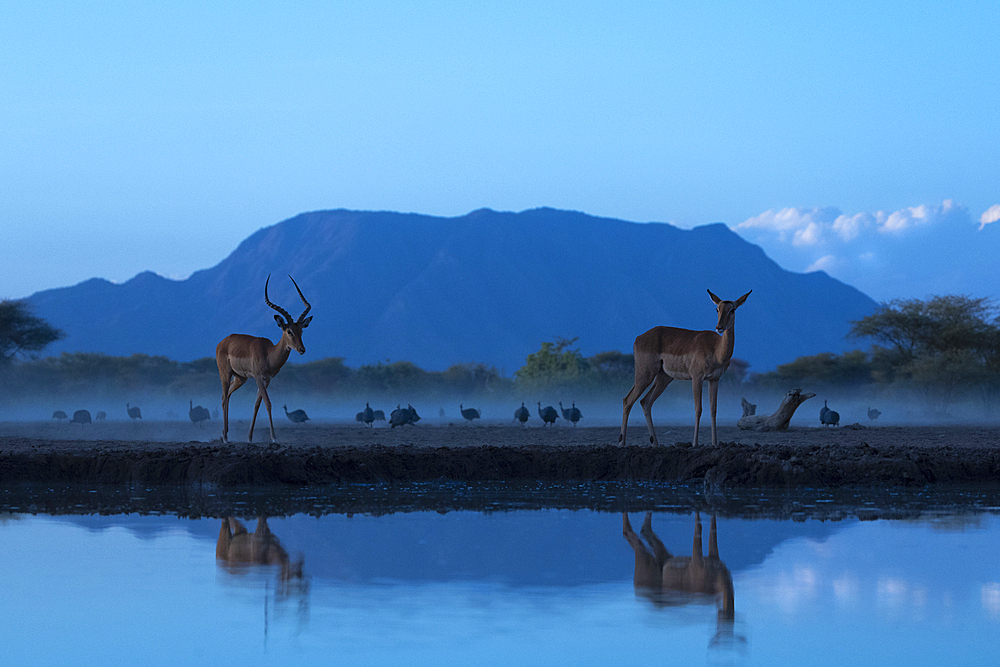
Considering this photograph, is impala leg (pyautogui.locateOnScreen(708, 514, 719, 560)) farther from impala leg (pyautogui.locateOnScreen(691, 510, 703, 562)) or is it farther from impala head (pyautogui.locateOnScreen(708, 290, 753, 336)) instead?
impala head (pyautogui.locateOnScreen(708, 290, 753, 336))

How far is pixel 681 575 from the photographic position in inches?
317

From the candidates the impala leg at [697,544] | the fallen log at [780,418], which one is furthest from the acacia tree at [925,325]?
the impala leg at [697,544]

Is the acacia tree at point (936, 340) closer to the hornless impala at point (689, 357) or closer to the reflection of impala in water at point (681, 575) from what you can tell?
the hornless impala at point (689, 357)

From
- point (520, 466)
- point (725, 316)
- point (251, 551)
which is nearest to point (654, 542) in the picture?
point (251, 551)

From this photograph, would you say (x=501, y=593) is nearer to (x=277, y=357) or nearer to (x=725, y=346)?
(x=725, y=346)

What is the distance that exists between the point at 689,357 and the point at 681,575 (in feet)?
33.5

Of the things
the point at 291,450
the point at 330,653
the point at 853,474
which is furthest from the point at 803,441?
the point at 330,653

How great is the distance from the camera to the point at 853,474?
48.5ft

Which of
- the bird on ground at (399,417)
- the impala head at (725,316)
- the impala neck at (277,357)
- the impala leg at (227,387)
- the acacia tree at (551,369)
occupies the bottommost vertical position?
the bird on ground at (399,417)

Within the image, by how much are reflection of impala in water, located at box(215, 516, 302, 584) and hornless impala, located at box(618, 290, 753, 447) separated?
8321 millimetres

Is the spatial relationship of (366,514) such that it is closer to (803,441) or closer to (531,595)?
(531,595)

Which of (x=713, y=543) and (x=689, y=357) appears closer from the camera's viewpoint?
(x=713, y=543)

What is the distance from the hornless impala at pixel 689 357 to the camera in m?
17.5

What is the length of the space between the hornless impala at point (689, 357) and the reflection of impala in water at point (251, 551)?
328 inches
